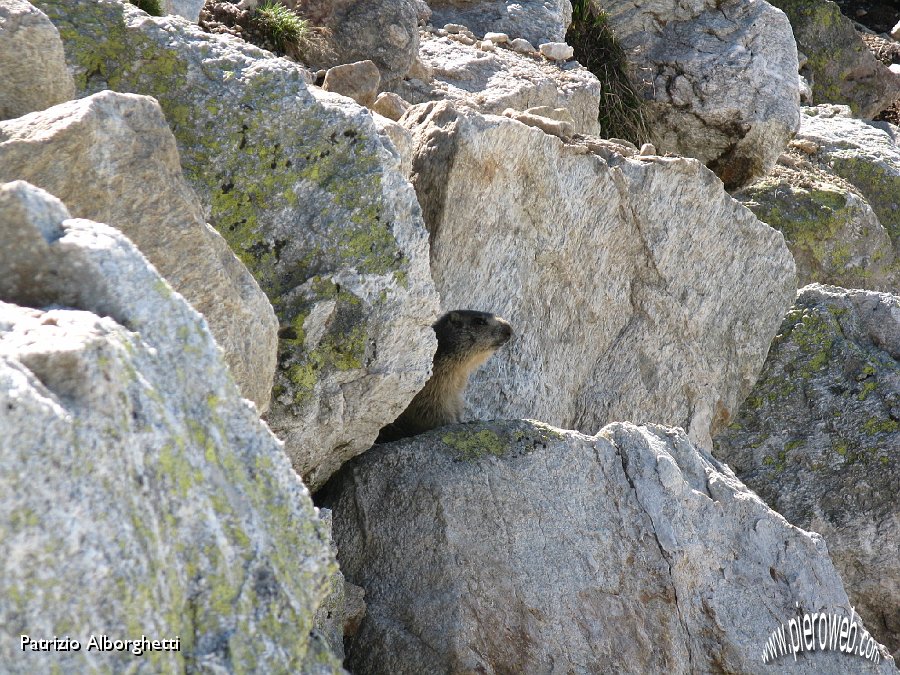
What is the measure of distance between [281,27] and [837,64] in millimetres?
10779

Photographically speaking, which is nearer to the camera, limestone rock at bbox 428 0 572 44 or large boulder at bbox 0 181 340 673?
large boulder at bbox 0 181 340 673

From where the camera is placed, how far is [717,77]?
1229cm

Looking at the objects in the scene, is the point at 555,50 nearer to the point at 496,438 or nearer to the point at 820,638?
the point at 496,438

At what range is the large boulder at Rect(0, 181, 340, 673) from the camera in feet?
8.51

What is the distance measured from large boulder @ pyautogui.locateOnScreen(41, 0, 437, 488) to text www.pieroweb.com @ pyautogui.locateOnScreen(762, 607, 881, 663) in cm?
240

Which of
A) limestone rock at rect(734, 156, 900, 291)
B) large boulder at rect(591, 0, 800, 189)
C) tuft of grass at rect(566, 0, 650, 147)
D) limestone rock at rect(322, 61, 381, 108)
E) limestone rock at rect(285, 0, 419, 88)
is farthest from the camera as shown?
tuft of grass at rect(566, 0, 650, 147)

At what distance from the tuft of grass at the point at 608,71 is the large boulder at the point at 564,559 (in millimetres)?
7067

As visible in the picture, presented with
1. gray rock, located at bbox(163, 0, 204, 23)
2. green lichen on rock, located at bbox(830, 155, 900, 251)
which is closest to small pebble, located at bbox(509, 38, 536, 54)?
gray rock, located at bbox(163, 0, 204, 23)

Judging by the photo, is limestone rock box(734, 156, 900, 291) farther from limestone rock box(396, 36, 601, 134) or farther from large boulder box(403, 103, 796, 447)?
limestone rock box(396, 36, 601, 134)

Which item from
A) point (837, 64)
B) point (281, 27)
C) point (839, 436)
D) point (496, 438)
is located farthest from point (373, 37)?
point (837, 64)

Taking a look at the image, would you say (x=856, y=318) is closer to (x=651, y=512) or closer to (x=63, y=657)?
(x=651, y=512)

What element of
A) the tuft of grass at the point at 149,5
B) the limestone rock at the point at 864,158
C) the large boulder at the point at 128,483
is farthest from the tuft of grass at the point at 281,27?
the limestone rock at the point at 864,158

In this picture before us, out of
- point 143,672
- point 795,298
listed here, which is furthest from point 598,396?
point 143,672

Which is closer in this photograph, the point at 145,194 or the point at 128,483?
the point at 128,483
